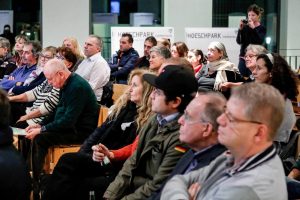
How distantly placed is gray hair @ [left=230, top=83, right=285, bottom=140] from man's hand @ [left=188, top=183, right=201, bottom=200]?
1.45 ft

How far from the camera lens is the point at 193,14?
1271 centimetres

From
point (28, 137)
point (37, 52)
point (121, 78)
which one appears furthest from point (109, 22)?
point (28, 137)

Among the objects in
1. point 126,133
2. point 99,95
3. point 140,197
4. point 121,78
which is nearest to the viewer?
point 140,197

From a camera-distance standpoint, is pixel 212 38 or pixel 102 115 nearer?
pixel 102 115

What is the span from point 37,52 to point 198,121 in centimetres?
534

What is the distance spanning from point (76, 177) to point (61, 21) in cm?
817

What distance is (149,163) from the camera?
376 centimetres

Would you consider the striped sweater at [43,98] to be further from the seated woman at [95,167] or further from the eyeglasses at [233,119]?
the eyeglasses at [233,119]

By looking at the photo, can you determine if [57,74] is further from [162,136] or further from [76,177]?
[162,136]

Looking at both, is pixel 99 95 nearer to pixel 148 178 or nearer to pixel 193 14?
pixel 148 178

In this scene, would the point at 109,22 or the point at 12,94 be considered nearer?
the point at 12,94

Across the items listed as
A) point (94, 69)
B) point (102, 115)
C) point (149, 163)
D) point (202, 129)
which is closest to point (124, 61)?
point (94, 69)

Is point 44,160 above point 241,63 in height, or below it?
below

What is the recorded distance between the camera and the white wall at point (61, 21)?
1227cm
